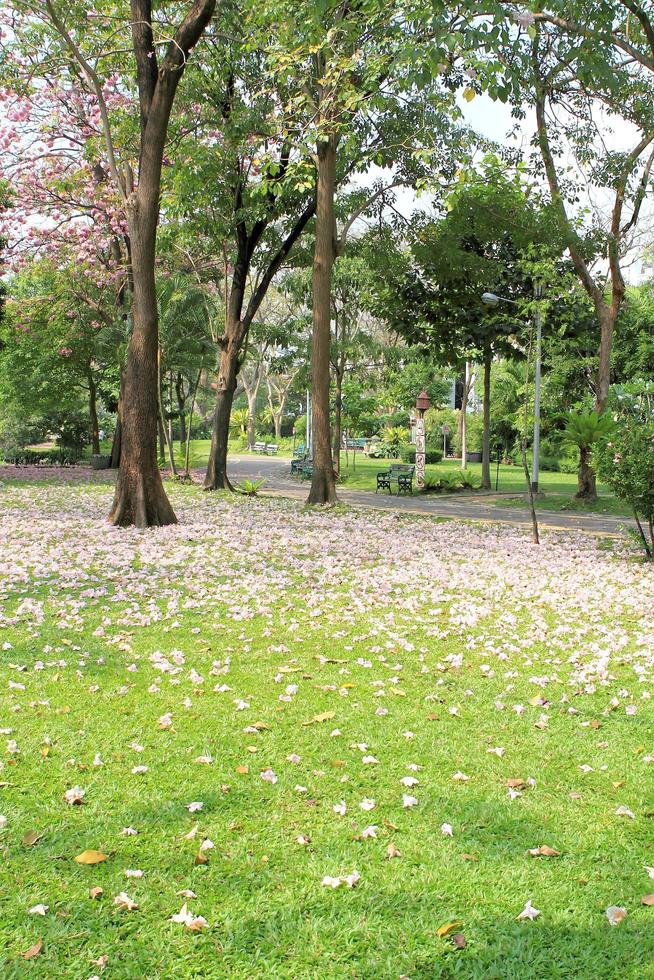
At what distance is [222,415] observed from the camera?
67.4ft

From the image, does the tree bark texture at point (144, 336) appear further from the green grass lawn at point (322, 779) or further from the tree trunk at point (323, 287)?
the green grass lawn at point (322, 779)

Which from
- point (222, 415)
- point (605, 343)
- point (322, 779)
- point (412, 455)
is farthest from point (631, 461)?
point (412, 455)

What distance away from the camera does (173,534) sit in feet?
38.5

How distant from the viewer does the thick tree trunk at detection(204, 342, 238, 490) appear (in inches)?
796

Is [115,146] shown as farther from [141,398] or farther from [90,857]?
[90,857]

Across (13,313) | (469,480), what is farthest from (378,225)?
(13,313)

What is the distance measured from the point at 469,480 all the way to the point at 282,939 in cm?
2360

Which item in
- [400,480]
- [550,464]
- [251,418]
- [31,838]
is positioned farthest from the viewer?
[251,418]

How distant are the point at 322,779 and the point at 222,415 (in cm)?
1741

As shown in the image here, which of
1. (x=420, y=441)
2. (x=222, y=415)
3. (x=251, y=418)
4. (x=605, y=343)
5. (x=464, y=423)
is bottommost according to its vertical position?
(x=420, y=441)

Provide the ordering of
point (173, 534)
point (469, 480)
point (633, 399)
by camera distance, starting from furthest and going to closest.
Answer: point (469, 480) < point (173, 534) < point (633, 399)

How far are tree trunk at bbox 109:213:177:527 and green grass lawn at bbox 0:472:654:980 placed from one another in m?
4.67

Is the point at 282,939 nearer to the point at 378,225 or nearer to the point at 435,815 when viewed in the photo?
the point at 435,815

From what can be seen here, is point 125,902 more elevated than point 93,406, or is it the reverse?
point 93,406
